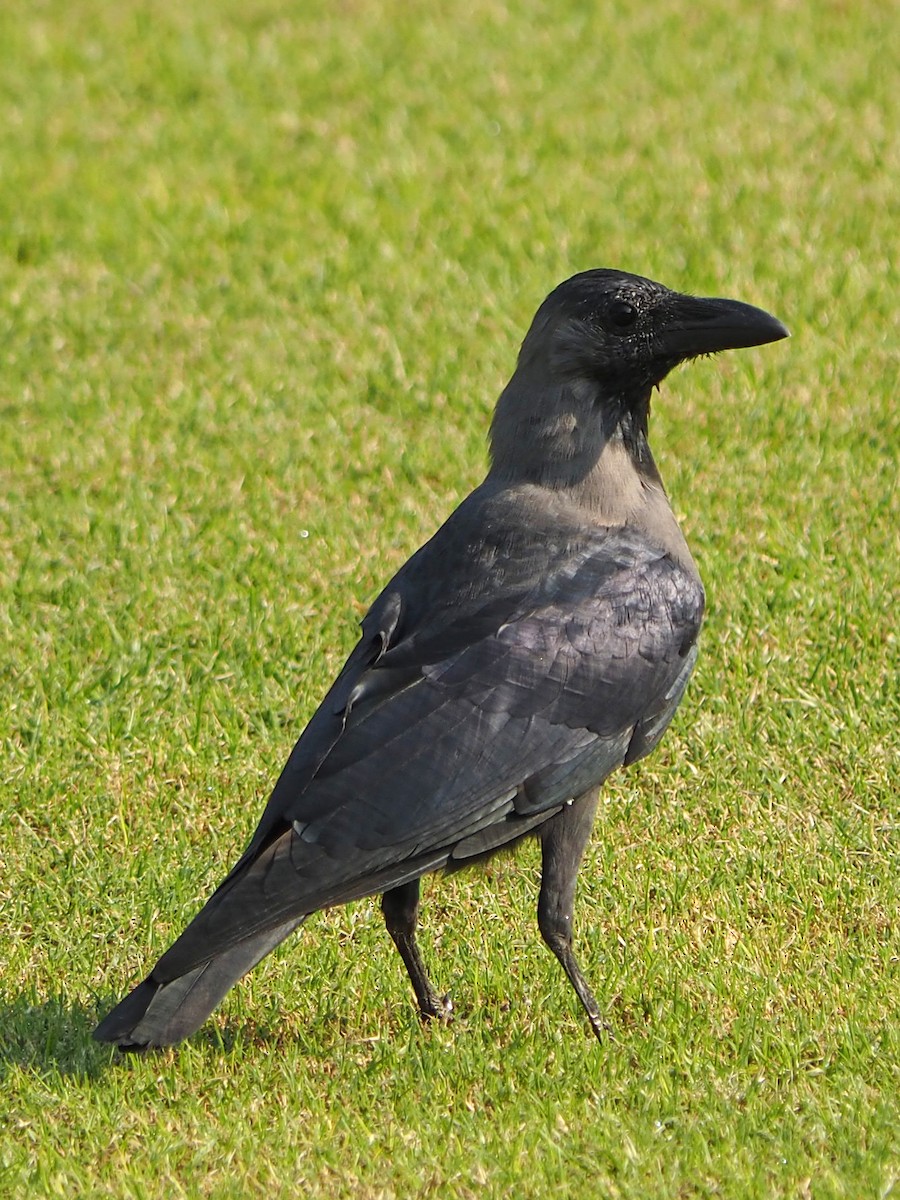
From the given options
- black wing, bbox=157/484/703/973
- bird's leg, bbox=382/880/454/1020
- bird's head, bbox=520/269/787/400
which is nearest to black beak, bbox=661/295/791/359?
bird's head, bbox=520/269/787/400

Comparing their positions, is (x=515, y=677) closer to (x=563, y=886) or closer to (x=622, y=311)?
(x=563, y=886)

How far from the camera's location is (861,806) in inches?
207

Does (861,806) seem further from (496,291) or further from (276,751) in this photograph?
(496,291)

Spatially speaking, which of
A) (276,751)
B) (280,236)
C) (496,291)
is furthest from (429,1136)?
(280,236)

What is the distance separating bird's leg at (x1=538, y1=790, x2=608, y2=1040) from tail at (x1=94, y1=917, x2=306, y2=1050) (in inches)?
26.7

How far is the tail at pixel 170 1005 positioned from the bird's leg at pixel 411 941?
1.48 ft

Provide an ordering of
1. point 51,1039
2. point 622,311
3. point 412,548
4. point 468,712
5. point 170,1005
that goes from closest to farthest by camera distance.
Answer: point 170,1005 → point 468,712 → point 51,1039 → point 622,311 → point 412,548

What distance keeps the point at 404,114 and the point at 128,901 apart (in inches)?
239

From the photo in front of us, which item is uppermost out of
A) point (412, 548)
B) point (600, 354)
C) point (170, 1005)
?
point (600, 354)

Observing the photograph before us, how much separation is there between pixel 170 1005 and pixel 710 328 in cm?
215

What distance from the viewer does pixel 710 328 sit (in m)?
4.73

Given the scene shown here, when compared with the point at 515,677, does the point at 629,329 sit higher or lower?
higher

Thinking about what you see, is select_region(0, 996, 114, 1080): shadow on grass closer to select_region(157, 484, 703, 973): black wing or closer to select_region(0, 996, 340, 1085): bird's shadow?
select_region(0, 996, 340, 1085): bird's shadow

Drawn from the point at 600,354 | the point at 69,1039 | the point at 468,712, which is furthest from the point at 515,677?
the point at 69,1039
